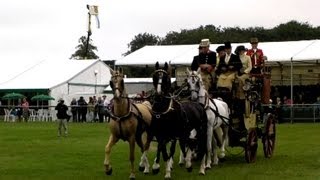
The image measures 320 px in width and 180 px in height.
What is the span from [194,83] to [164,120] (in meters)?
1.55

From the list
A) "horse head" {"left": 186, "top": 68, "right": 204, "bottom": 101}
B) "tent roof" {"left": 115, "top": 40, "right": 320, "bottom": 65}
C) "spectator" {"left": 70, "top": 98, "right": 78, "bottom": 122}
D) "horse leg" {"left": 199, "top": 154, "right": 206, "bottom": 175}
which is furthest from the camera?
"spectator" {"left": 70, "top": 98, "right": 78, "bottom": 122}

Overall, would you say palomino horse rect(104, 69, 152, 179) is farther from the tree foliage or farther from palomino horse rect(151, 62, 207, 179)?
the tree foliage

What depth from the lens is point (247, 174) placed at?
1363 cm

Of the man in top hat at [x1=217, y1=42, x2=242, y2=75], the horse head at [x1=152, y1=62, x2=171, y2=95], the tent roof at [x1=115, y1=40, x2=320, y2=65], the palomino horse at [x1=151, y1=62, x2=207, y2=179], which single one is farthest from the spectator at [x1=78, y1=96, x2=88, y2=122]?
the horse head at [x1=152, y1=62, x2=171, y2=95]

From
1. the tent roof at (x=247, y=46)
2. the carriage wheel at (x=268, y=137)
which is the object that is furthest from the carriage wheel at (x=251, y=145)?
the tent roof at (x=247, y=46)

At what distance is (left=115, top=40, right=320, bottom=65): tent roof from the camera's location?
39.9m

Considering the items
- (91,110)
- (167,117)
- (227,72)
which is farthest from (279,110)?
(167,117)

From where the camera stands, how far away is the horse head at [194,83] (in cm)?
1391

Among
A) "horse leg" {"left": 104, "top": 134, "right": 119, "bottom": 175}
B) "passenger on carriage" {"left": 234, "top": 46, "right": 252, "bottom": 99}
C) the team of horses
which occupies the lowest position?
"horse leg" {"left": 104, "top": 134, "right": 119, "bottom": 175}

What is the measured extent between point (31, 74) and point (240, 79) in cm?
4088

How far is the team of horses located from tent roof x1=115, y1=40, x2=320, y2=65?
2559 centimetres

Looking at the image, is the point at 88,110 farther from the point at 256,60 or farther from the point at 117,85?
the point at 117,85

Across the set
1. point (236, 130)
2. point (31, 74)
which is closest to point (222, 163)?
point (236, 130)

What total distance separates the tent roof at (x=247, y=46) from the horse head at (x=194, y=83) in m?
25.6
